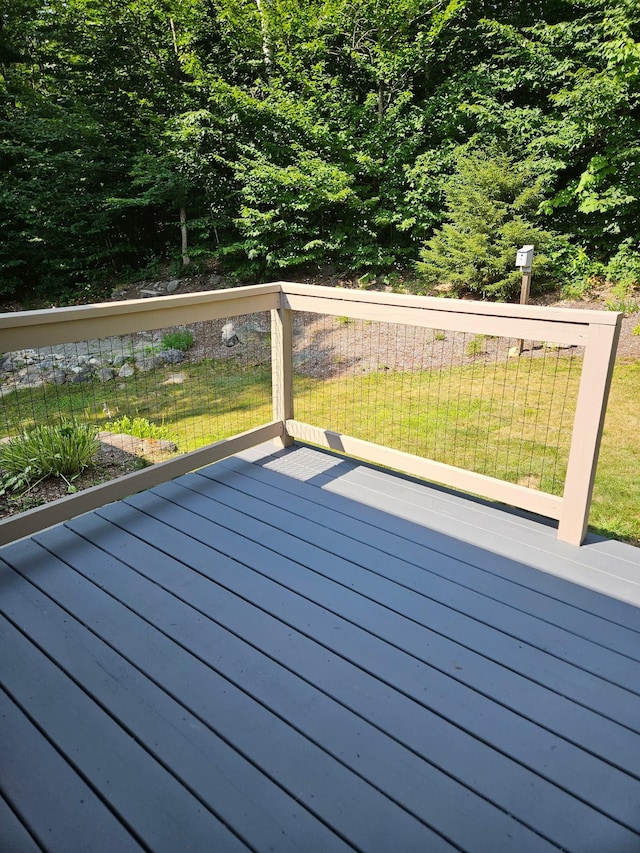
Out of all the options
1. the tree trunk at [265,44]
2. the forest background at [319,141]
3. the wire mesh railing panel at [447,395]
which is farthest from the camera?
the tree trunk at [265,44]

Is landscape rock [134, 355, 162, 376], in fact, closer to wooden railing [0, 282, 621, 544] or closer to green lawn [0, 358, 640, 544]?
green lawn [0, 358, 640, 544]

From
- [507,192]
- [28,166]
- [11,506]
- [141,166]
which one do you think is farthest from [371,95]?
[11,506]

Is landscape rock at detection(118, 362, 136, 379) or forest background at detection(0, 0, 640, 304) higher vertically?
forest background at detection(0, 0, 640, 304)

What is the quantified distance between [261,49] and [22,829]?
11.4 m

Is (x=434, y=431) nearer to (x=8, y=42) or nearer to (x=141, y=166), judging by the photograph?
(x=141, y=166)

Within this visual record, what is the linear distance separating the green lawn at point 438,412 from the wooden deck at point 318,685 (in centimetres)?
120

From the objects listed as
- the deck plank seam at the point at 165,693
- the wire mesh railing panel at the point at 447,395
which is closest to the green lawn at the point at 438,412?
the wire mesh railing panel at the point at 447,395

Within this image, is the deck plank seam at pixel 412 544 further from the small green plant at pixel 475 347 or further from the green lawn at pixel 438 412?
the small green plant at pixel 475 347

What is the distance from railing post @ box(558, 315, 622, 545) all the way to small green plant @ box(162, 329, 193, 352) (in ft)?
19.0

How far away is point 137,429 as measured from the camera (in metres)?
4.42

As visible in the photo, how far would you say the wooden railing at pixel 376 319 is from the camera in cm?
197

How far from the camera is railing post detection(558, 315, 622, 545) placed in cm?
196

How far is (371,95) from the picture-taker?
30.6 feet

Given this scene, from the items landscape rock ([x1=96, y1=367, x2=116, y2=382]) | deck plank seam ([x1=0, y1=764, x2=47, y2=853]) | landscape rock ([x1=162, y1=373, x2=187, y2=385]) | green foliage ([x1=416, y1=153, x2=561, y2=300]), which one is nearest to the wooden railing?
deck plank seam ([x1=0, y1=764, x2=47, y2=853])
